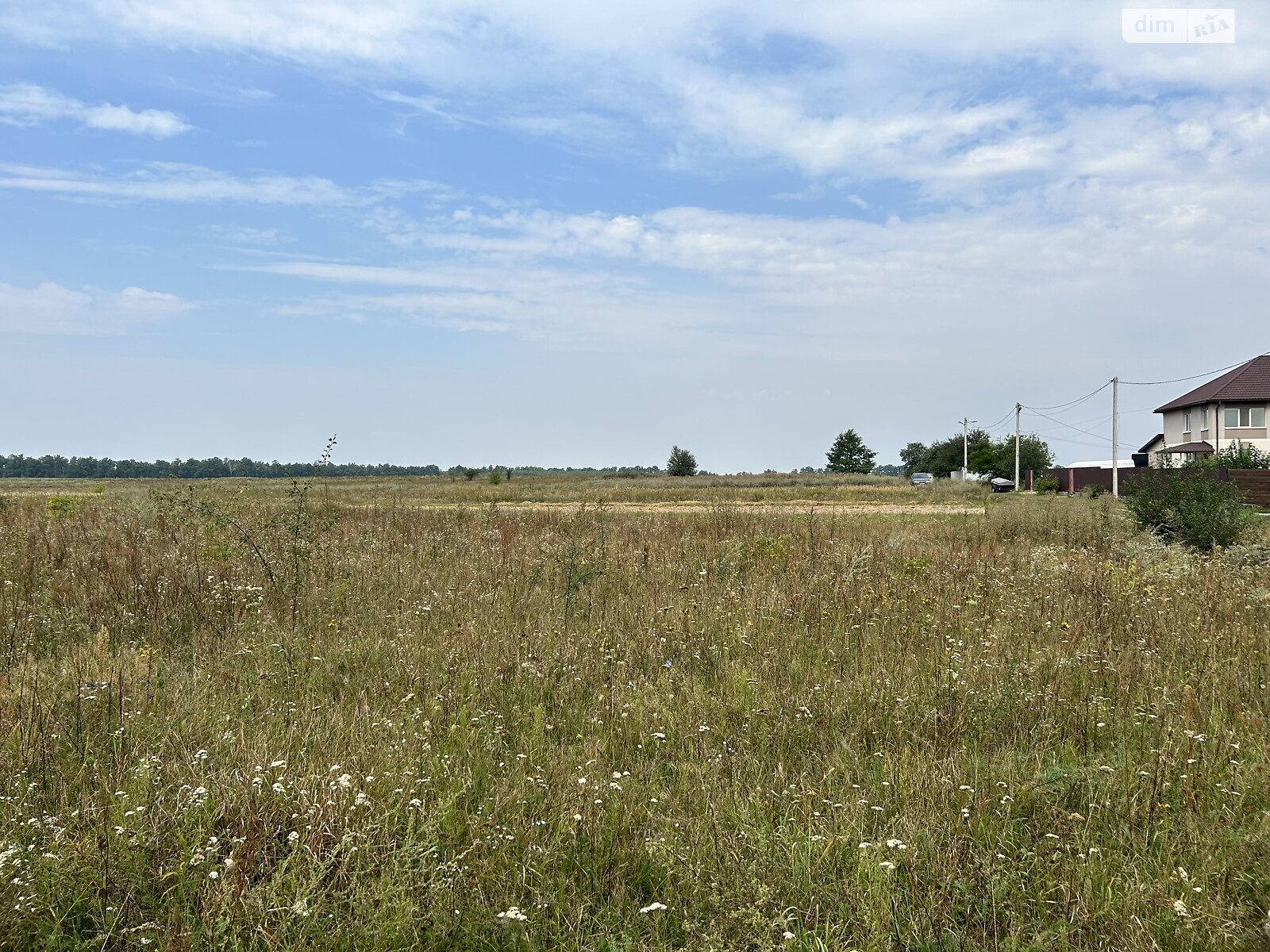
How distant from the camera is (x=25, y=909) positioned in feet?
9.09

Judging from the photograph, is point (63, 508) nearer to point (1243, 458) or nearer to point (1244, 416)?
point (1243, 458)

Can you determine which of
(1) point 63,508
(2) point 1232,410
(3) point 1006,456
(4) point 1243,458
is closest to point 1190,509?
(1) point 63,508

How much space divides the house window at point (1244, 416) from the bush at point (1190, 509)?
53.8 meters

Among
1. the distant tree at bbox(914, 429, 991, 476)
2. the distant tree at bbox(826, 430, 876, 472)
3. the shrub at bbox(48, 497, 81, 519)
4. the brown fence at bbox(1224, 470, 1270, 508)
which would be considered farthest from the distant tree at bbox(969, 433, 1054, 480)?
the shrub at bbox(48, 497, 81, 519)

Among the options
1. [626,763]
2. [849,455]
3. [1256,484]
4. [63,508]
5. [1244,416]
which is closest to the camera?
[626,763]

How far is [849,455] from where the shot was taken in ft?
412

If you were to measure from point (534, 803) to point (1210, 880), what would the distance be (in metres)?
2.82

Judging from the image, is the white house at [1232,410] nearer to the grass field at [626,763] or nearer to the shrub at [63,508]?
the grass field at [626,763]

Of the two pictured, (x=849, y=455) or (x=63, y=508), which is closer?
(x=63, y=508)

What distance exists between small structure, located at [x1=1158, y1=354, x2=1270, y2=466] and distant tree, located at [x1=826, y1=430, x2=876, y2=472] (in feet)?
204

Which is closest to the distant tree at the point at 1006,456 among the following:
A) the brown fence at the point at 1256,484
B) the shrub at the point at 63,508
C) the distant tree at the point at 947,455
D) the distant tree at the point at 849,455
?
the distant tree at the point at 947,455

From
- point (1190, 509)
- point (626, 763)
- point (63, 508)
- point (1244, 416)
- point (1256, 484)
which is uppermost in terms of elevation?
point (1244, 416)

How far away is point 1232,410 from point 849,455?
226 ft

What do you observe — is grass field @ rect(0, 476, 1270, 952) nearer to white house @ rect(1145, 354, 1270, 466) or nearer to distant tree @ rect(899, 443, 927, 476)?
white house @ rect(1145, 354, 1270, 466)
